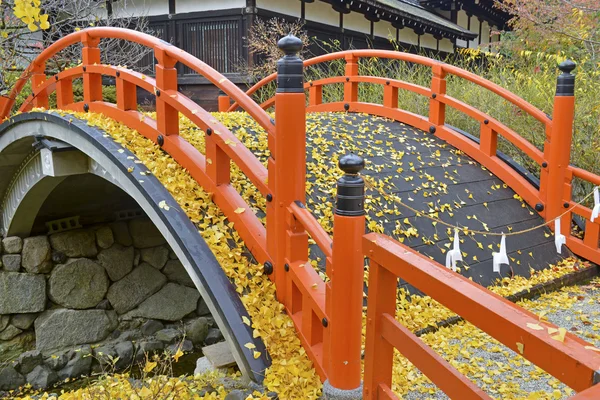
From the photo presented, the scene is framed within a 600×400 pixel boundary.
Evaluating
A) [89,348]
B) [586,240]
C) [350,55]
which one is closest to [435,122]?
[350,55]

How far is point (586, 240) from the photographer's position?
5.04 metres

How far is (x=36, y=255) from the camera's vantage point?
7301 millimetres

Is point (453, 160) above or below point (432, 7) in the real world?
below

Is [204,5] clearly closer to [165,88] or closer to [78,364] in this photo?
[165,88]

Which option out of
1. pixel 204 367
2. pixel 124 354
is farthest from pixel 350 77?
pixel 124 354

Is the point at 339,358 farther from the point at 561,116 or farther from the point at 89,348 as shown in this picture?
the point at 89,348

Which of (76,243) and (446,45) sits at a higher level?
(446,45)

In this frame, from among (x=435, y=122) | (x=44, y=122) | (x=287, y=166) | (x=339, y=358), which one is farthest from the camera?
(x=435, y=122)

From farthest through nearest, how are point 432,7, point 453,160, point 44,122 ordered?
point 432,7, point 453,160, point 44,122

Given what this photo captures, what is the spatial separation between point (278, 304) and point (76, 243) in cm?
522

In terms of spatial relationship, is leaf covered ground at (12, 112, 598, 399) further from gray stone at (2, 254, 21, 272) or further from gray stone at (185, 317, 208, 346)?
gray stone at (185, 317, 208, 346)

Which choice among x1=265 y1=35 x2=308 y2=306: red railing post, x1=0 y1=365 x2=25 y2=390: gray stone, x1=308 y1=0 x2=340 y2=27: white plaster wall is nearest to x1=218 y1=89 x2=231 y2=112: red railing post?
x1=308 y1=0 x2=340 y2=27: white plaster wall

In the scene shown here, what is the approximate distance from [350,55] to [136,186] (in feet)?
12.9

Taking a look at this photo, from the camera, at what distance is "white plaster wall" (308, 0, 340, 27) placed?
36.2ft
